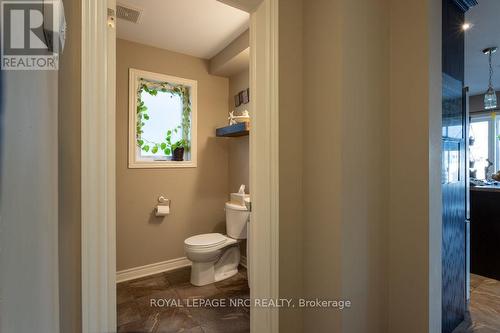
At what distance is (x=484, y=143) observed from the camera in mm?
4816

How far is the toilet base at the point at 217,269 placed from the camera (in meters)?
2.46

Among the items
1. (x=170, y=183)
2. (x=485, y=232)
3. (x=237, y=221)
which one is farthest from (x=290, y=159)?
(x=485, y=232)

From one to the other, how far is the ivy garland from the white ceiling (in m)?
0.43

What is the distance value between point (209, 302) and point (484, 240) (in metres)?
2.88

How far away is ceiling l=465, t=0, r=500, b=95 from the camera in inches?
82.7

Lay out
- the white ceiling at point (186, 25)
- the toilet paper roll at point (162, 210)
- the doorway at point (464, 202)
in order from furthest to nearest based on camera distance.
A: the toilet paper roll at point (162, 210), the white ceiling at point (186, 25), the doorway at point (464, 202)

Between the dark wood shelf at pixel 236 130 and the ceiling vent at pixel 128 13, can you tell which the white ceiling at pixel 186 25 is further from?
Answer: the dark wood shelf at pixel 236 130

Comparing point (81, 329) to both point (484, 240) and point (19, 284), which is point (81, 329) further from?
point (484, 240)

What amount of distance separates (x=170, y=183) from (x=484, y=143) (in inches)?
237

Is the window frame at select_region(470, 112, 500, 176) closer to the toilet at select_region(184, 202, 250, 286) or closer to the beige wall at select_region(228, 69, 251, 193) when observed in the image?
the beige wall at select_region(228, 69, 251, 193)

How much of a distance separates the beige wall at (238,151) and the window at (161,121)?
1.60 ft

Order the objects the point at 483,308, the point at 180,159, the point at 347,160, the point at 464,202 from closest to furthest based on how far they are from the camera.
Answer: the point at 347,160 < the point at 464,202 < the point at 483,308 < the point at 180,159

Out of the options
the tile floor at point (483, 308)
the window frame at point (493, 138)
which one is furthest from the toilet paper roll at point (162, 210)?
the window frame at point (493, 138)

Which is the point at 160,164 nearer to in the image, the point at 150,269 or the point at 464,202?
the point at 150,269
